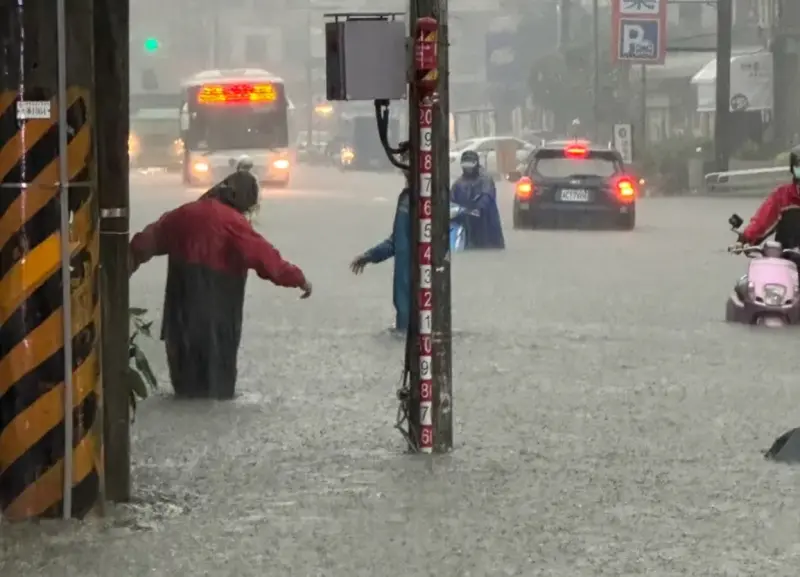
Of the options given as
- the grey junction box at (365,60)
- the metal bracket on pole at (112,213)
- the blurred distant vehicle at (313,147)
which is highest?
the grey junction box at (365,60)

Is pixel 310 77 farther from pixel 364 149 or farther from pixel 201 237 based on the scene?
pixel 201 237

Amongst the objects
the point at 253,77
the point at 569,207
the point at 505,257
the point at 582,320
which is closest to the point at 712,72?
the point at 253,77

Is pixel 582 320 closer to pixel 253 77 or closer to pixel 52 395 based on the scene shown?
pixel 52 395

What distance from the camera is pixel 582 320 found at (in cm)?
1820

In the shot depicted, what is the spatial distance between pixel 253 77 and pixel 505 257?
2570 centimetres

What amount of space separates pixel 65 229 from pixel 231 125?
138ft

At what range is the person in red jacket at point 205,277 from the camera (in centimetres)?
1256

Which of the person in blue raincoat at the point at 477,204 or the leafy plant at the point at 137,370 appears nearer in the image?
the leafy plant at the point at 137,370

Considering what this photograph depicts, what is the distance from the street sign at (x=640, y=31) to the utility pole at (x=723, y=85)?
1399 mm

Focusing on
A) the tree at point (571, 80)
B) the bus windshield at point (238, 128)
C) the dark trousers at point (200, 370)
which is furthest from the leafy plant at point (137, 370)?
the tree at point (571, 80)

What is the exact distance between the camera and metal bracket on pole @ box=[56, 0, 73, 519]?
836 centimetres

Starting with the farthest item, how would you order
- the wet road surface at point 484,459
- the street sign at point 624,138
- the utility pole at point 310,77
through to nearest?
the utility pole at point 310,77 < the street sign at point 624,138 < the wet road surface at point 484,459

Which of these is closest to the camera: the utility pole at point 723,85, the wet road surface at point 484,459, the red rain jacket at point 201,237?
the wet road surface at point 484,459

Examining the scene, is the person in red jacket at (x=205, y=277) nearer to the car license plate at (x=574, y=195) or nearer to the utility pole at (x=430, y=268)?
the utility pole at (x=430, y=268)
